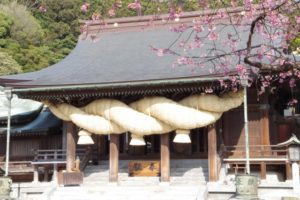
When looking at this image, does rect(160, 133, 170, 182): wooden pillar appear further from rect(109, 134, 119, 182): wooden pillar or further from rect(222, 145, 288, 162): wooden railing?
rect(222, 145, 288, 162): wooden railing

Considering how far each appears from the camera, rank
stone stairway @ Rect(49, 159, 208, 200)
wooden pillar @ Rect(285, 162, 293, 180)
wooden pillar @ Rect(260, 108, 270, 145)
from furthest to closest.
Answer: wooden pillar @ Rect(260, 108, 270, 145) < wooden pillar @ Rect(285, 162, 293, 180) < stone stairway @ Rect(49, 159, 208, 200)

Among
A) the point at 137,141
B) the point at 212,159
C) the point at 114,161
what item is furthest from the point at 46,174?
the point at 212,159

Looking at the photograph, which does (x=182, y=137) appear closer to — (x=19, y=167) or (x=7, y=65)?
(x=19, y=167)

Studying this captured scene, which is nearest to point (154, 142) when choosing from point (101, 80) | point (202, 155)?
point (202, 155)

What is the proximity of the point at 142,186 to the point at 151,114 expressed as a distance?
8.45 feet

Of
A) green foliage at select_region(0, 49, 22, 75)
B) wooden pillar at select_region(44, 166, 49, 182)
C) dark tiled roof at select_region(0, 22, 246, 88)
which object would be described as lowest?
wooden pillar at select_region(44, 166, 49, 182)

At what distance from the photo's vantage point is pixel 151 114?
1709 centimetres

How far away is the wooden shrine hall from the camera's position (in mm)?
16547

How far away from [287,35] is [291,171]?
9062mm

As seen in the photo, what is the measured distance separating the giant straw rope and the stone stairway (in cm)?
169

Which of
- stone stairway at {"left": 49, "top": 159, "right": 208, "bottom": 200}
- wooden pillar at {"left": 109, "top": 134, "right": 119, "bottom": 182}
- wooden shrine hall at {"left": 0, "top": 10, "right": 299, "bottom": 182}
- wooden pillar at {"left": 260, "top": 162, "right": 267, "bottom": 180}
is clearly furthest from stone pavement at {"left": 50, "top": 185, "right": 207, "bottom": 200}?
wooden pillar at {"left": 260, "top": 162, "right": 267, "bottom": 180}

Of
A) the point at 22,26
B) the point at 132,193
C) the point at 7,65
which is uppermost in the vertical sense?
the point at 22,26

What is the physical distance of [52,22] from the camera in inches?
2309

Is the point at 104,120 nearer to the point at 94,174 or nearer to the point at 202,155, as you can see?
the point at 94,174
